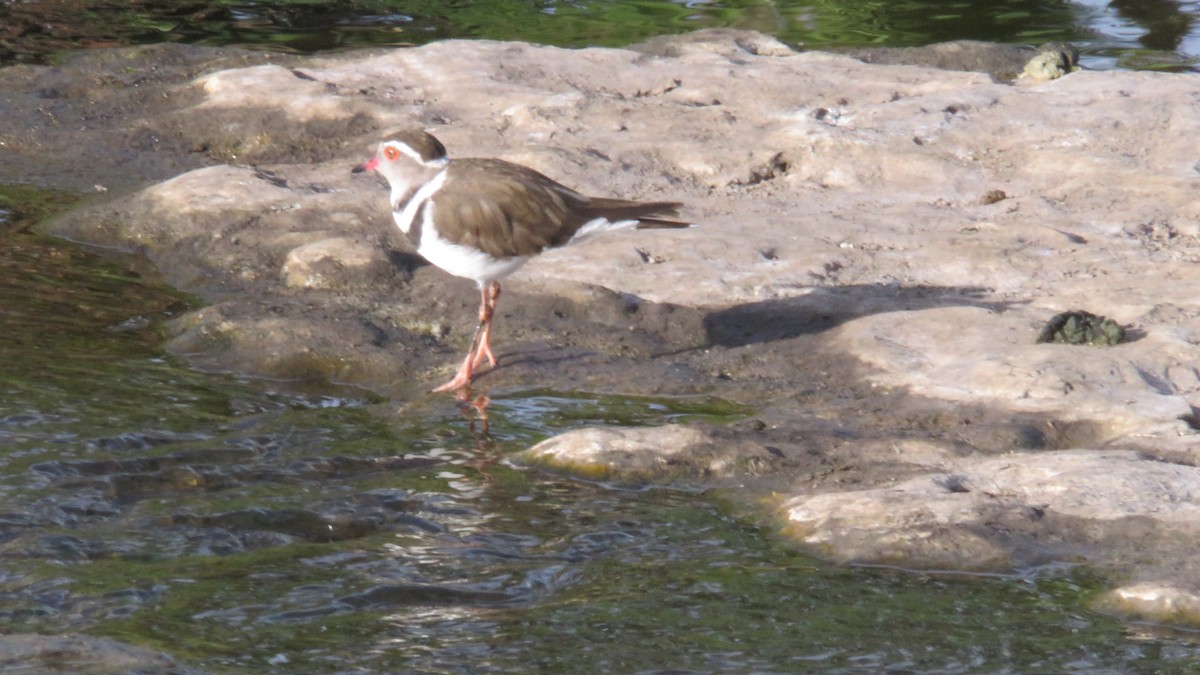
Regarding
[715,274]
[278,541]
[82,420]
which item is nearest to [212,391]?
[82,420]

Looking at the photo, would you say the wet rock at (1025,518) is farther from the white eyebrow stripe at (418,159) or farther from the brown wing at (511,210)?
the white eyebrow stripe at (418,159)

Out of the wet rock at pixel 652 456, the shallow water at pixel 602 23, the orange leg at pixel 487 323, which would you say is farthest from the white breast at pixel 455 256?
the shallow water at pixel 602 23

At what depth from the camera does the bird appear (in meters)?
8.31

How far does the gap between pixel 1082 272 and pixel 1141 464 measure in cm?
266

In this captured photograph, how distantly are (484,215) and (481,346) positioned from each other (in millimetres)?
713

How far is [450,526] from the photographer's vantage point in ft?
21.3

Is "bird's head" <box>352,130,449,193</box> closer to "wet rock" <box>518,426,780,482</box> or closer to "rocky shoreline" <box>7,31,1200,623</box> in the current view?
"rocky shoreline" <box>7,31,1200,623</box>

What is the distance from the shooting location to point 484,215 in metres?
8.36

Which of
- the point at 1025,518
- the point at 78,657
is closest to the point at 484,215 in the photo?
the point at 1025,518

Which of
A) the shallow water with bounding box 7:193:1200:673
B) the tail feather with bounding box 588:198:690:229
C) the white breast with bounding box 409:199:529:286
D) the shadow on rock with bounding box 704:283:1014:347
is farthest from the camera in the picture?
the shadow on rock with bounding box 704:283:1014:347

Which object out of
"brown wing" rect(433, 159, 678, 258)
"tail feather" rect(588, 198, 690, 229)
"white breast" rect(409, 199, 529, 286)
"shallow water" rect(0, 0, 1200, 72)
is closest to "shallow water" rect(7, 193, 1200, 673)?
"white breast" rect(409, 199, 529, 286)

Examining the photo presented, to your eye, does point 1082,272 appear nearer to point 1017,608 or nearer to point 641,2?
point 1017,608

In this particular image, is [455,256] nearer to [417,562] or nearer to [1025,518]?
[417,562]

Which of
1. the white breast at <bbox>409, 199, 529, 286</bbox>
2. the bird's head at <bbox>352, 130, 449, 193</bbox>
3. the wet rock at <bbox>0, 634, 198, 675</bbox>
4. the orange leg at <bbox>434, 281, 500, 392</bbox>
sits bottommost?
the orange leg at <bbox>434, 281, 500, 392</bbox>
